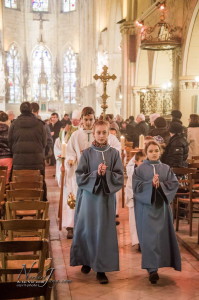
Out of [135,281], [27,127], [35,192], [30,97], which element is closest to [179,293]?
[135,281]

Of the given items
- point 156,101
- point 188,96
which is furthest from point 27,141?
point 156,101

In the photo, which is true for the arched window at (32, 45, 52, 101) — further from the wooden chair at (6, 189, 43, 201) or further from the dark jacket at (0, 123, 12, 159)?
the wooden chair at (6, 189, 43, 201)

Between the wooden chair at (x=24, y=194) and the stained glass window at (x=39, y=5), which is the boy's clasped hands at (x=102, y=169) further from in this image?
the stained glass window at (x=39, y=5)

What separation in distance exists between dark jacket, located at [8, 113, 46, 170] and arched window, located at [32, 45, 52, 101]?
37891mm

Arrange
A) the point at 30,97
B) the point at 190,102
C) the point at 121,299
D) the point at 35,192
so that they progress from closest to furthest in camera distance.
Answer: the point at 121,299
the point at 35,192
the point at 190,102
the point at 30,97

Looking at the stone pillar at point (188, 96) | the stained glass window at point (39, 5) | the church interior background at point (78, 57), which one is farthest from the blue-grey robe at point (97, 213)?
the stained glass window at point (39, 5)

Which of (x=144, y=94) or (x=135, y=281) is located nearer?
(x=135, y=281)

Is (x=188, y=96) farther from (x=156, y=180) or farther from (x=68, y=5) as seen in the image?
(x=68, y=5)

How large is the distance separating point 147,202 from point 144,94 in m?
15.5

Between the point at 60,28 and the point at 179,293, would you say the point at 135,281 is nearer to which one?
the point at 179,293

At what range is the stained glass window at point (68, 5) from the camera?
48.7 metres

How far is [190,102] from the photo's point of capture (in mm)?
16062

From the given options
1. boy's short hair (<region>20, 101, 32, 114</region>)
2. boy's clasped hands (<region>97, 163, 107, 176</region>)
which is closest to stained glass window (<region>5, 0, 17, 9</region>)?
boy's short hair (<region>20, 101, 32, 114</region>)

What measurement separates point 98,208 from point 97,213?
6 cm
